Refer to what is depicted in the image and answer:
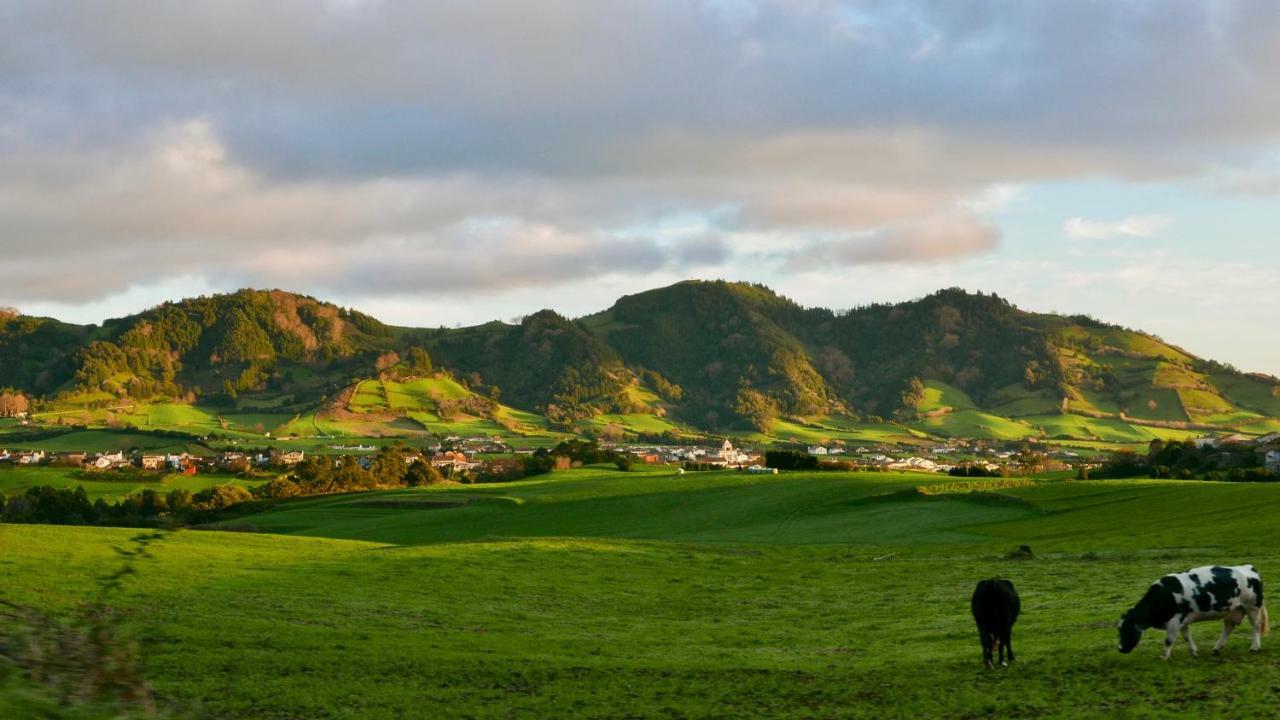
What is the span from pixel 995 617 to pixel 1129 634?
2696 millimetres

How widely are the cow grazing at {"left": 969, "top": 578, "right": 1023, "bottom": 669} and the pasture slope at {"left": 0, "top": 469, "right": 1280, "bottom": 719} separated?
86 cm

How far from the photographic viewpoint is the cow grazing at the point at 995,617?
2267 centimetres

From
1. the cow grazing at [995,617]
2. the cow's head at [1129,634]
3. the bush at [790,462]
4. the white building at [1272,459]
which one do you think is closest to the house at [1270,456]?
the white building at [1272,459]

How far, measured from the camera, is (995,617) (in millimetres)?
22656

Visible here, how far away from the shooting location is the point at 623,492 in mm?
105250

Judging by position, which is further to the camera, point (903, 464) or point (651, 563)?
point (903, 464)

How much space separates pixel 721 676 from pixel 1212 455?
345 ft

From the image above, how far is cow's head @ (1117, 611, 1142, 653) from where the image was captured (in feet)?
72.8

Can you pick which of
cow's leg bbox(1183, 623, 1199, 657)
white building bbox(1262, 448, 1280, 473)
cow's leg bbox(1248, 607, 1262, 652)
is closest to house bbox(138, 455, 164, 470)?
white building bbox(1262, 448, 1280, 473)

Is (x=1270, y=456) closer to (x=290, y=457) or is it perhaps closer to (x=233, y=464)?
(x=233, y=464)

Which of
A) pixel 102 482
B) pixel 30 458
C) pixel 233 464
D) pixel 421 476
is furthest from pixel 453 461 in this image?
pixel 30 458

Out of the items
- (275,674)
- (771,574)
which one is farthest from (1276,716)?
(771,574)

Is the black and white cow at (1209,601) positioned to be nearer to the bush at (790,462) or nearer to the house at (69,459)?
the bush at (790,462)

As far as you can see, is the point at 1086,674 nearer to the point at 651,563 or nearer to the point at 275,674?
the point at 275,674
